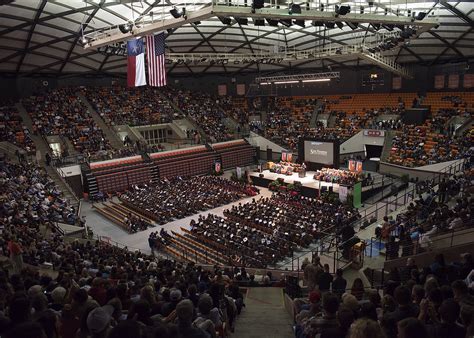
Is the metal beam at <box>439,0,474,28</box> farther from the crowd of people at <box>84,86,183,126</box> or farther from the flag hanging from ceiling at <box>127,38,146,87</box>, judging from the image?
the crowd of people at <box>84,86,183,126</box>

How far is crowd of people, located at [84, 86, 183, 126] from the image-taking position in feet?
127

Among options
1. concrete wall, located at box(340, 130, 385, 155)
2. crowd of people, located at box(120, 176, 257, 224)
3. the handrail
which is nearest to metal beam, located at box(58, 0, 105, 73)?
the handrail

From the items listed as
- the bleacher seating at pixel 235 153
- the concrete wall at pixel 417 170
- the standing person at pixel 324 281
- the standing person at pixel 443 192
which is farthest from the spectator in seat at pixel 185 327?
the bleacher seating at pixel 235 153

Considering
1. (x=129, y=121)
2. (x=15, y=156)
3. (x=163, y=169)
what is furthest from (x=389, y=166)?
(x=15, y=156)

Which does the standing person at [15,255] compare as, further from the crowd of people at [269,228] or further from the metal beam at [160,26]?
the metal beam at [160,26]

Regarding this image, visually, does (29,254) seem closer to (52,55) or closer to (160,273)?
(160,273)

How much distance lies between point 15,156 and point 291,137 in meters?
26.2

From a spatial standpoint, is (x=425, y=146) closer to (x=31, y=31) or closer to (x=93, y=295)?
(x=31, y=31)

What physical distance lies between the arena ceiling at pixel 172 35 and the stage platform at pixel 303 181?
11.3 m

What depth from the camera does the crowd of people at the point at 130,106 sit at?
38662 millimetres

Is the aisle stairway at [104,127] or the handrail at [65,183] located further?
the aisle stairway at [104,127]

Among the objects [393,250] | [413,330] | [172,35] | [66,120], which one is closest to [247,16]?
[393,250]

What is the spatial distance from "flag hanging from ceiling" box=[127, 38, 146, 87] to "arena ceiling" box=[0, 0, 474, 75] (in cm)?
183

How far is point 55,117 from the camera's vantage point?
34.8 m
